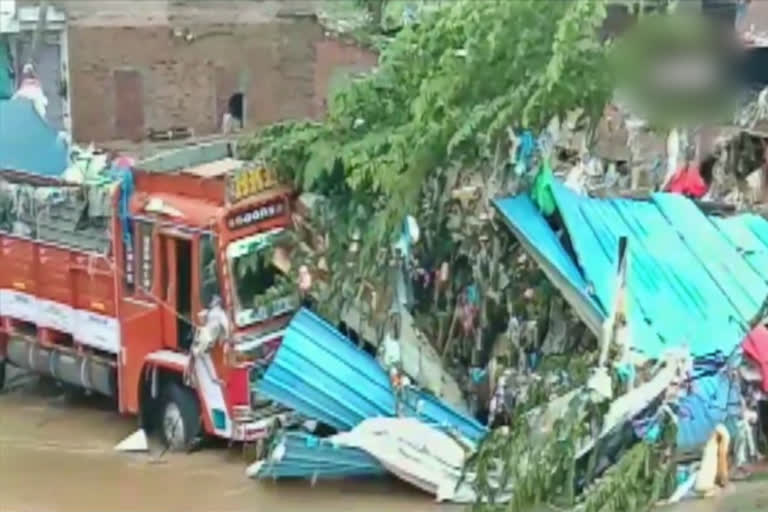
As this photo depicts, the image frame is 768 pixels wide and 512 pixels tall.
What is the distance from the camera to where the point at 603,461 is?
10.7m

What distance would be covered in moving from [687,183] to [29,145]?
20.8 ft

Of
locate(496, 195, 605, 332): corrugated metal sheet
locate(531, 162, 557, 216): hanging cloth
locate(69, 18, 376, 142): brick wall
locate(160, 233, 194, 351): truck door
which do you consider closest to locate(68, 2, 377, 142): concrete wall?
locate(69, 18, 376, 142): brick wall

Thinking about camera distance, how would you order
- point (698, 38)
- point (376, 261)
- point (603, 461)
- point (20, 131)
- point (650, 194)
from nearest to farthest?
1. point (603, 461)
2. point (698, 38)
3. point (376, 261)
4. point (650, 194)
5. point (20, 131)

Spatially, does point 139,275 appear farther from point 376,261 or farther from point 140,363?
point 376,261

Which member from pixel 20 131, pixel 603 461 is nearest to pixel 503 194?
pixel 603 461

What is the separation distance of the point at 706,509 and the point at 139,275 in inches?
192

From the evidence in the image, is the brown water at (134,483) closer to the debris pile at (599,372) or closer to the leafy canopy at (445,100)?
the debris pile at (599,372)

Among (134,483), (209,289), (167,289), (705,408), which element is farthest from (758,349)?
(134,483)

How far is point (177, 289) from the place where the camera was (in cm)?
1293

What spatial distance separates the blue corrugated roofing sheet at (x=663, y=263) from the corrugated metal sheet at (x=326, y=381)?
1566 mm

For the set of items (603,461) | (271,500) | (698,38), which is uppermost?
(698,38)

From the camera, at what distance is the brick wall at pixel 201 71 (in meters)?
26.0

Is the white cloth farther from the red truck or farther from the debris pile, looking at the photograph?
the debris pile

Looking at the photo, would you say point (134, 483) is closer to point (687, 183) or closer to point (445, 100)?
point (445, 100)
